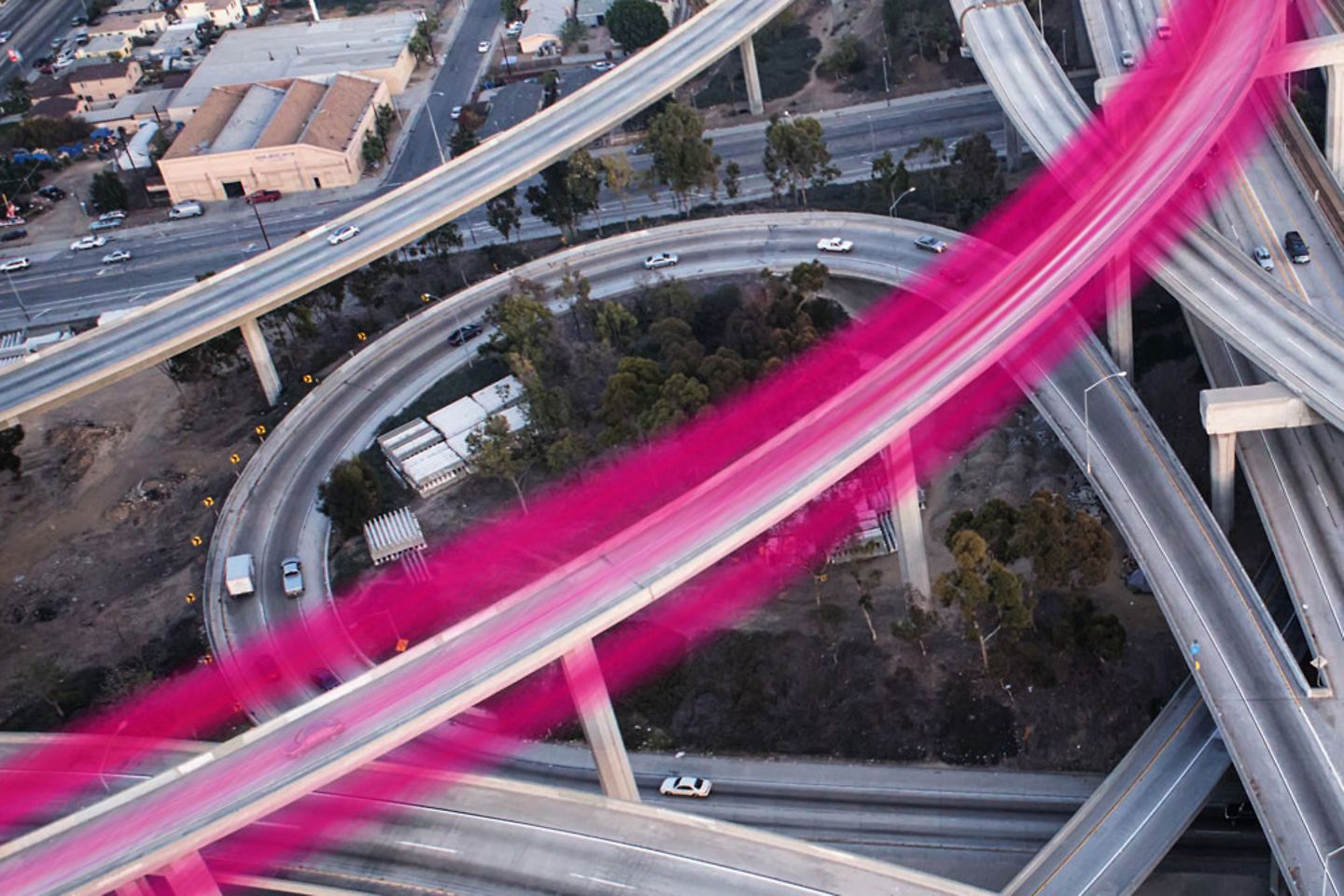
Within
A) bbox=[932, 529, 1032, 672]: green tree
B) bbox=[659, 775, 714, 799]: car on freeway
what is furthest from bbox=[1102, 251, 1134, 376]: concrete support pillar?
bbox=[659, 775, 714, 799]: car on freeway

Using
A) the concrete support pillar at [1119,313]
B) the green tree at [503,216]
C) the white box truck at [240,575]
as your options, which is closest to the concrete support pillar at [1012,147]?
the concrete support pillar at [1119,313]

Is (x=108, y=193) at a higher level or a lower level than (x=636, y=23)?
lower

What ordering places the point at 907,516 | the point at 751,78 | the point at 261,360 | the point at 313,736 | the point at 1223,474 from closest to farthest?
the point at 313,736 < the point at 1223,474 < the point at 907,516 < the point at 261,360 < the point at 751,78

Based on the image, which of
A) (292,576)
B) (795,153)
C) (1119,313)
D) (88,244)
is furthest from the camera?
(88,244)

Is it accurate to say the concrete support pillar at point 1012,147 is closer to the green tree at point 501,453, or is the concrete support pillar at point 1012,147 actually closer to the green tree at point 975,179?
the green tree at point 975,179

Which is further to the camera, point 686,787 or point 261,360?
point 261,360

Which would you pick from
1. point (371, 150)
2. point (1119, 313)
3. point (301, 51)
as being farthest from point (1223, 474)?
point (301, 51)

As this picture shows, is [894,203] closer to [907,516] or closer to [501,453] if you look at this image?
[501,453]
